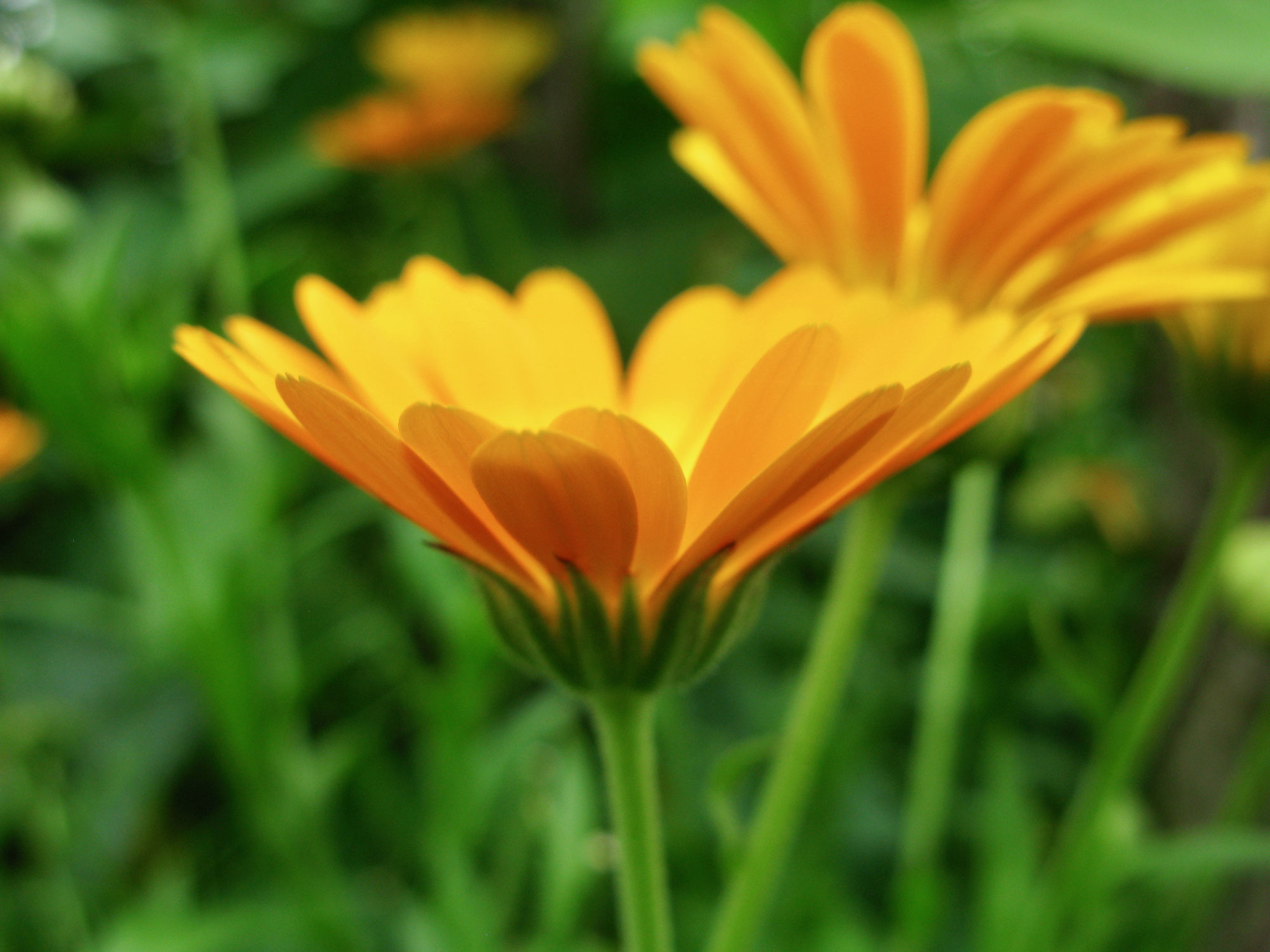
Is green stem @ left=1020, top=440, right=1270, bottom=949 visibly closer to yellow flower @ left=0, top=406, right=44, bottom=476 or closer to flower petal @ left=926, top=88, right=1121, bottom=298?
flower petal @ left=926, top=88, right=1121, bottom=298

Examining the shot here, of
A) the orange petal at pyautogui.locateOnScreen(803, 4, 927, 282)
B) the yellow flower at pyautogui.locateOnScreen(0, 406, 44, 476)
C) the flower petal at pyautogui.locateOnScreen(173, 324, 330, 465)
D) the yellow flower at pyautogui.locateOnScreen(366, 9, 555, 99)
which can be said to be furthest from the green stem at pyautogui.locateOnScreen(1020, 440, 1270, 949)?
the yellow flower at pyautogui.locateOnScreen(366, 9, 555, 99)

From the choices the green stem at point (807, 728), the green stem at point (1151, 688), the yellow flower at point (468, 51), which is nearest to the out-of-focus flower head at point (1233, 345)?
the green stem at point (1151, 688)

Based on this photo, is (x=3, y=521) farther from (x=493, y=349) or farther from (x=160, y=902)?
(x=493, y=349)

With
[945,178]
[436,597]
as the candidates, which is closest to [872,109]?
[945,178]

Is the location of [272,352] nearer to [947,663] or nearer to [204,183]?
[947,663]

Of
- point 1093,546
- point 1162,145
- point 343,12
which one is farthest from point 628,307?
point 1162,145
